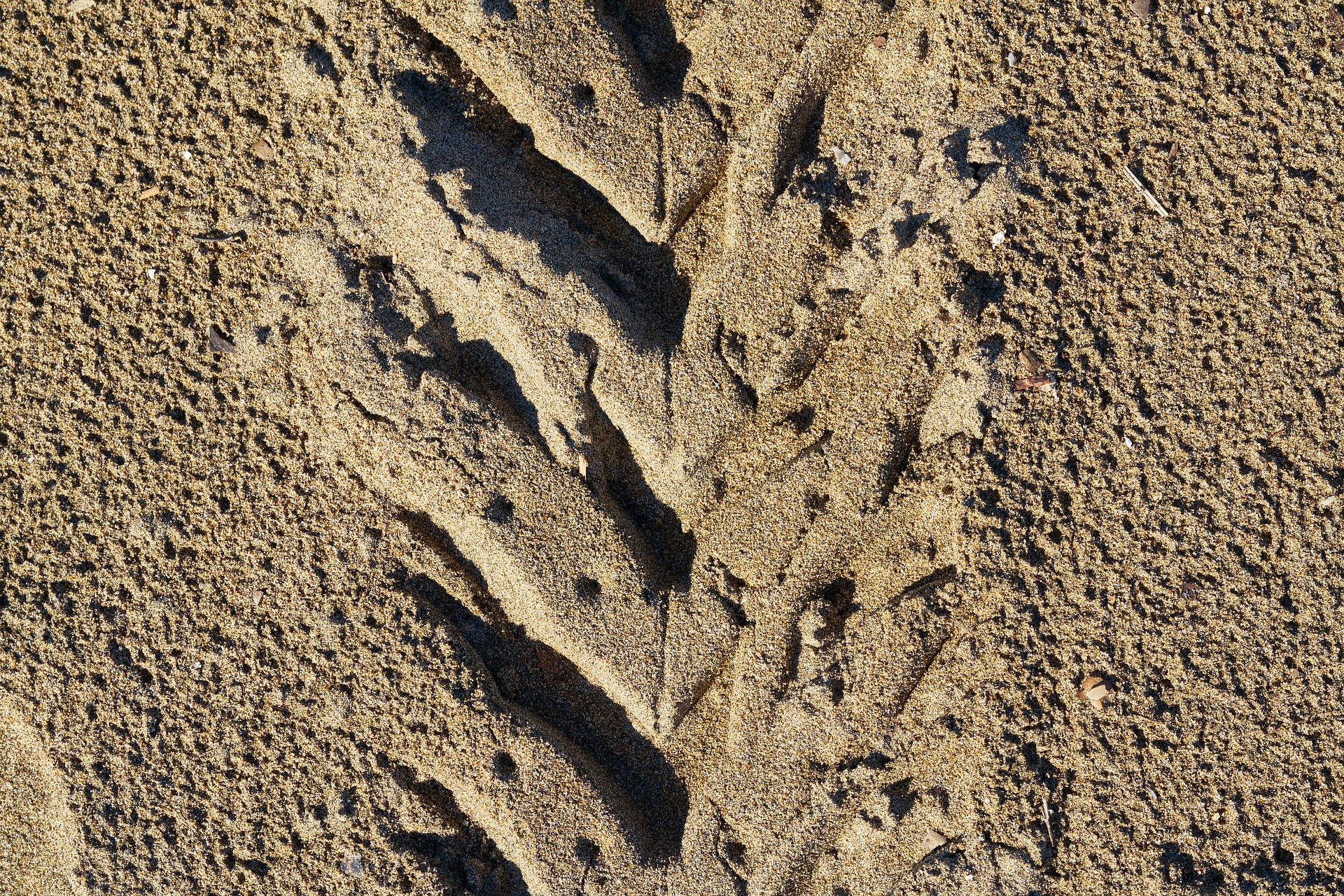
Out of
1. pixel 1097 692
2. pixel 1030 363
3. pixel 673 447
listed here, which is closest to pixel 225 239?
pixel 673 447

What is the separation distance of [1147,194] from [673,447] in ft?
3.59

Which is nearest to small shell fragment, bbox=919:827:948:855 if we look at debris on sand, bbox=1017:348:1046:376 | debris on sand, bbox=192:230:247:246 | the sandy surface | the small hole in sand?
the sandy surface

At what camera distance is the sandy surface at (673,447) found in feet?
5.27

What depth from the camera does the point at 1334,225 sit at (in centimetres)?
162

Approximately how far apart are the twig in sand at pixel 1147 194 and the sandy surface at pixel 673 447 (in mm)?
11

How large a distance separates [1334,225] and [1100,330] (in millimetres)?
518

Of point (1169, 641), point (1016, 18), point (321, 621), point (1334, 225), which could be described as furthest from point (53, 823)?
point (1334, 225)

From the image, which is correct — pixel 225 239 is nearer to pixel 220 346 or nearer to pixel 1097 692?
pixel 220 346

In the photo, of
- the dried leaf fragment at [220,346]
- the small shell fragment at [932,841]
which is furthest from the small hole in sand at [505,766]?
the dried leaf fragment at [220,346]

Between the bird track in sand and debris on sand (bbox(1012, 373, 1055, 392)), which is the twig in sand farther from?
debris on sand (bbox(1012, 373, 1055, 392))

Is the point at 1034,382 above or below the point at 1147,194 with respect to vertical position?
below

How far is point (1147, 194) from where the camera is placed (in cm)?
162

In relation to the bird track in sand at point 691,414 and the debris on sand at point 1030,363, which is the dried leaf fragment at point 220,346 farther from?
the debris on sand at point 1030,363

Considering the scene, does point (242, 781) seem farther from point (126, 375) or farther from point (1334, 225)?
point (1334, 225)
